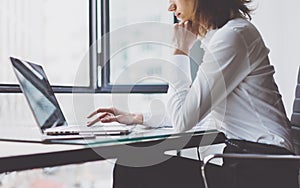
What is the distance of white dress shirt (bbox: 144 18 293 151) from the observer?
149cm

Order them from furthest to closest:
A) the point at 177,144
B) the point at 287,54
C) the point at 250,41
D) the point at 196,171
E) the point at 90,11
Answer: the point at 90,11, the point at 287,54, the point at 196,171, the point at 250,41, the point at 177,144

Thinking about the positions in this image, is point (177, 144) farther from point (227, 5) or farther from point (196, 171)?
point (227, 5)

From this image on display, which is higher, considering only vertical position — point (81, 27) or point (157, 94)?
point (81, 27)

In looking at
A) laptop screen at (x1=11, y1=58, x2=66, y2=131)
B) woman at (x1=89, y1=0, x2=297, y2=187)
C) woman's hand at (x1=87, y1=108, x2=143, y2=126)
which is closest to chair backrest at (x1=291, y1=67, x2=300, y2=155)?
woman at (x1=89, y1=0, x2=297, y2=187)

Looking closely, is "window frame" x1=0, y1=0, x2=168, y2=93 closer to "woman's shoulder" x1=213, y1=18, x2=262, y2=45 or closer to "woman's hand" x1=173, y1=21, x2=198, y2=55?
"woman's hand" x1=173, y1=21, x2=198, y2=55

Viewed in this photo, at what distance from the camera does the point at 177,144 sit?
1.33 m

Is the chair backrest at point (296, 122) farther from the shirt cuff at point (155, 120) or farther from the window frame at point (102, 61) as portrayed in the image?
the window frame at point (102, 61)

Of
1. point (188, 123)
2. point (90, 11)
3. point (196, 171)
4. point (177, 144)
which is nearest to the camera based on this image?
point (177, 144)

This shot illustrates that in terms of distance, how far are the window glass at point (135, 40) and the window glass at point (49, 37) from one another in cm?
24

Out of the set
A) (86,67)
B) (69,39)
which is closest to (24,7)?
(69,39)

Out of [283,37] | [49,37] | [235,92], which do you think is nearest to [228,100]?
[235,92]

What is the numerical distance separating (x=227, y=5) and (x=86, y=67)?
160 cm

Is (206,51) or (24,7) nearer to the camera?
(206,51)

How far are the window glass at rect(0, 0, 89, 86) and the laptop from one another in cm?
90
